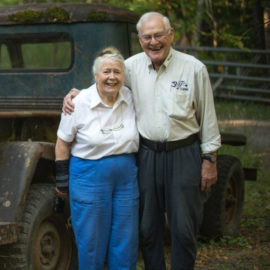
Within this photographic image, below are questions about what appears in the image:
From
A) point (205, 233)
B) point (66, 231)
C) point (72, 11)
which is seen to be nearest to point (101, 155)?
point (66, 231)

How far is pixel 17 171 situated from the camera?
3963 mm

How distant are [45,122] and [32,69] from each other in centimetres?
71

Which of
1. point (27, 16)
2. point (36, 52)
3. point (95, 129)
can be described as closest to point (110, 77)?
point (95, 129)

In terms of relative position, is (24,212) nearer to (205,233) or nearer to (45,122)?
(45,122)

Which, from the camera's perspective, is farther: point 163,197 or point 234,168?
point 234,168

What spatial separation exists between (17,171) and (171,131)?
40.6 inches

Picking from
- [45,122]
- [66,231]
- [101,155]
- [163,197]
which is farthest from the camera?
[45,122]

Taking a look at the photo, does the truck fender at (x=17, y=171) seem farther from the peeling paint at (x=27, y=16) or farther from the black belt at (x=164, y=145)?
the peeling paint at (x=27, y=16)

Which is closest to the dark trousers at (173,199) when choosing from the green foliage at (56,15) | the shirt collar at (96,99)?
the shirt collar at (96,99)

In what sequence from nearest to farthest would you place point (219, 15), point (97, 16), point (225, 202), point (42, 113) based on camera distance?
point (42, 113), point (97, 16), point (225, 202), point (219, 15)

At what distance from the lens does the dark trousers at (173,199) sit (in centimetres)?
397

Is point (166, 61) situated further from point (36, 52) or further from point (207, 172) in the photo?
point (36, 52)

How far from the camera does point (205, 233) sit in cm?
604

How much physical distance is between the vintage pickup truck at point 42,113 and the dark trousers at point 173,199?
66 centimetres
